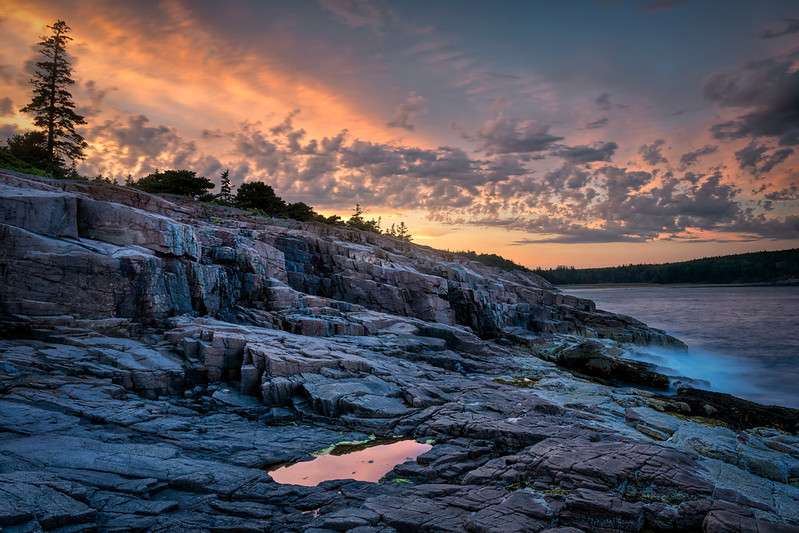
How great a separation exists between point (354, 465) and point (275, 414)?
5.20 metres

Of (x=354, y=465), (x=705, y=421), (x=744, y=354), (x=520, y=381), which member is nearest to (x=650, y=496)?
(x=354, y=465)

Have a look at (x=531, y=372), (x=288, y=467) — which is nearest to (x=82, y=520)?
(x=288, y=467)

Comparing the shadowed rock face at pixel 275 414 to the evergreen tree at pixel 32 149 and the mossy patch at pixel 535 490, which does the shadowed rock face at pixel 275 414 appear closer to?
the mossy patch at pixel 535 490

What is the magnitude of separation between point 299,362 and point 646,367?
26.2 m

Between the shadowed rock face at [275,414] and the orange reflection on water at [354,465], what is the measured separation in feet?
1.69

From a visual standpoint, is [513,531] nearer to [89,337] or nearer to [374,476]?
[374,476]

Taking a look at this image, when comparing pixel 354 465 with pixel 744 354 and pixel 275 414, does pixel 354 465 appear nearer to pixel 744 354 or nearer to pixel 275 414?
pixel 275 414

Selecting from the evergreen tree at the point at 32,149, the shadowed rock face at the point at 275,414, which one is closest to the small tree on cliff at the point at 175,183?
the evergreen tree at the point at 32,149

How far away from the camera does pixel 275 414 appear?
50.3 feet

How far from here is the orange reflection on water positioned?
10.9m

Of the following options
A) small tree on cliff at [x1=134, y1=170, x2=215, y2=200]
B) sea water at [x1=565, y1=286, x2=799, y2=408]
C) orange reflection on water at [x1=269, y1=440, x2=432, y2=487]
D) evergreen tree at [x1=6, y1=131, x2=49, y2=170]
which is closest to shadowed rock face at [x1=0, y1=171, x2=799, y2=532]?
orange reflection on water at [x1=269, y1=440, x2=432, y2=487]

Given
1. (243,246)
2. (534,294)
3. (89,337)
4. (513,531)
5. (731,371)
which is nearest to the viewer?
(513,531)

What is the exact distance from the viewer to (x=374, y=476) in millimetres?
11055

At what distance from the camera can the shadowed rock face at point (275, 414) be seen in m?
8.47
